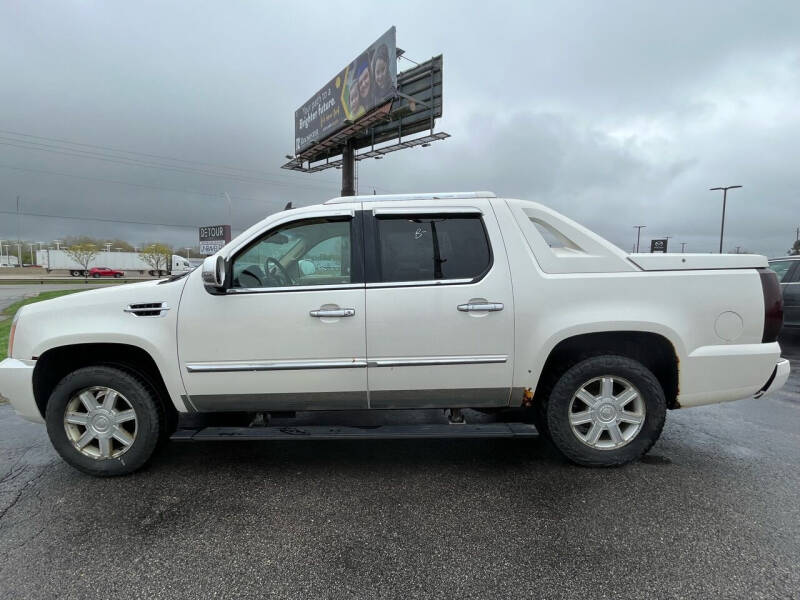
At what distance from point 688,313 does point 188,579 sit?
3322mm

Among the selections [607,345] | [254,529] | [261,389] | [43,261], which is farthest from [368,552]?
[43,261]

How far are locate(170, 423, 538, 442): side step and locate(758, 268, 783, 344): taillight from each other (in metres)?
1.71

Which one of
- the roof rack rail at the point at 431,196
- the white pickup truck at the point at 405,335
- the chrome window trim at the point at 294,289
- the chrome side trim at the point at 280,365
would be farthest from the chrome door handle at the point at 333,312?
the roof rack rail at the point at 431,196

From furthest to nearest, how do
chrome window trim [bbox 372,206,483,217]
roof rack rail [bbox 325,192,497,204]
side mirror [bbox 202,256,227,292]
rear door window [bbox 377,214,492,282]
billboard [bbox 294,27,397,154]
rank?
billboard [bbox 294,27,397,154] < roof rack rail [bbox 325,192,497,204] < chrome window trim [bbox 372,206,483,217] < rear door window [bbox 377,214,492,282] < side mirror [bbox 202,256,227,292]

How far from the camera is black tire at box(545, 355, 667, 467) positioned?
3033mm

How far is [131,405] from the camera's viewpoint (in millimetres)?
3041

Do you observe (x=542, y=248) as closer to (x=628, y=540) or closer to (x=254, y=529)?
(x=628, y=540)

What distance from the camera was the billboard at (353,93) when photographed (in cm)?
2012

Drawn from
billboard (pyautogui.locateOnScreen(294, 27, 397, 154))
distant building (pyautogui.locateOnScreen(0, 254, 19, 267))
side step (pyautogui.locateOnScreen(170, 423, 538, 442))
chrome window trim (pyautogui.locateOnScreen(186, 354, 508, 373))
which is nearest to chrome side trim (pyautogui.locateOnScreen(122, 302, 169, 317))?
chrome window trim (pyautogui.locateOnScreen(186, 354, 508, 373))

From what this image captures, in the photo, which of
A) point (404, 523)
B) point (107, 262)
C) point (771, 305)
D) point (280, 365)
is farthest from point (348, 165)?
point (107, 262)

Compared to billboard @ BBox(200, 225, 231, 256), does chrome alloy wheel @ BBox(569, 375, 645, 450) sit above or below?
below

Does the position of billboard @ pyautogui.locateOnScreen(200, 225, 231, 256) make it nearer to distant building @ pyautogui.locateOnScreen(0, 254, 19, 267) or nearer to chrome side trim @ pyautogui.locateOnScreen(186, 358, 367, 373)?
chrome side trim @ pyautogui.locateOnScreen(186, 358, 367, 373)

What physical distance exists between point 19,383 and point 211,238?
14.8 m

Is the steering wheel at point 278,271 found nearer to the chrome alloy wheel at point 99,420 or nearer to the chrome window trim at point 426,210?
the chrome window trim at point 426,210
